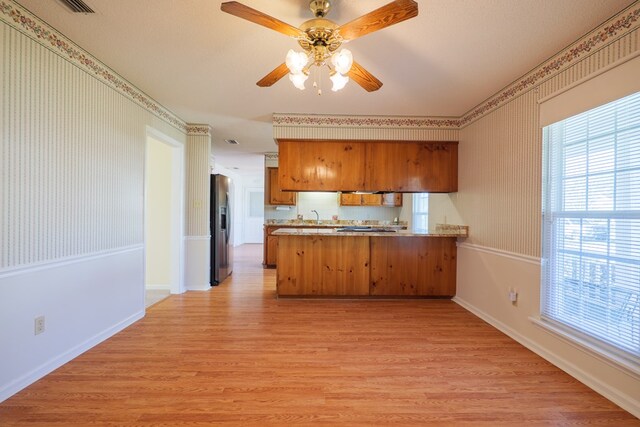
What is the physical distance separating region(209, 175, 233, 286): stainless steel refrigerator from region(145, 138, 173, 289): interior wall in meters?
0.60

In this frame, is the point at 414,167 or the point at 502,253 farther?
the point at 414,167

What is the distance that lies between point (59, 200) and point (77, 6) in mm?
1280

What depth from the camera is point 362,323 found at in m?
3.06

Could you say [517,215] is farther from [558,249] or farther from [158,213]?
[158,213]

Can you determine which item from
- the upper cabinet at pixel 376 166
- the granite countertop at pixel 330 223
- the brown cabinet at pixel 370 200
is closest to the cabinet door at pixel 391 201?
the brown cabinet at pixel 370 200

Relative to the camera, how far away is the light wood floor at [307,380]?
66.0 inches

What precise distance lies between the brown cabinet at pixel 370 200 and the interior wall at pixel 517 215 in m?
2.49

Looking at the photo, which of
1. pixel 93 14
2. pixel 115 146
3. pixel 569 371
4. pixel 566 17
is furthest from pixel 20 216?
pixel 569 371

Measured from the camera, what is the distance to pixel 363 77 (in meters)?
2.08

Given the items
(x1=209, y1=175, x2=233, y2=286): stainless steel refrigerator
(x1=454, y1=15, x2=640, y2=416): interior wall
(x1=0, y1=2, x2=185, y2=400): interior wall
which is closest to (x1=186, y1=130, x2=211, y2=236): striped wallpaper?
(x1=209, y1=175, x2=233, y2=286): stainless steel refrigerator

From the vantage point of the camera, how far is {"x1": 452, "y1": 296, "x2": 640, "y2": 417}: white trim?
1.74 meters

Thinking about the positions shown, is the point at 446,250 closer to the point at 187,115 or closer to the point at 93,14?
the point at 187,115

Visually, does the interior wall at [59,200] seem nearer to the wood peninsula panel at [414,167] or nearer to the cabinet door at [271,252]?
the wood peninsula panel at [414,167]

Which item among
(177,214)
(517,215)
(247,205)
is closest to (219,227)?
(177,214)
